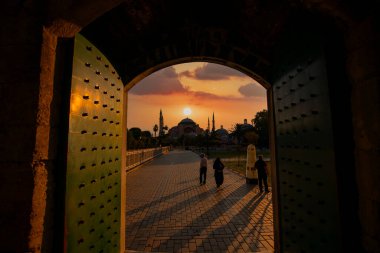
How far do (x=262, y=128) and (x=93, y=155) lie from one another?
66339 mm

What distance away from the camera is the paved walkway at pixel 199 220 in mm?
4473

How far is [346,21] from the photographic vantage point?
179 cm

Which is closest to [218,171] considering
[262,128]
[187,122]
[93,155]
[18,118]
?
[93,155]

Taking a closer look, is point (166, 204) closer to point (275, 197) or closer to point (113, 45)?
point (275, 197)

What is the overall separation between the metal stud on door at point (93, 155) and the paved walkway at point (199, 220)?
1944 millimetres

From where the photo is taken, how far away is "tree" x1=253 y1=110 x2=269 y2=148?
60.6m

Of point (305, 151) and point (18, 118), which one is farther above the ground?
point (18, 118)

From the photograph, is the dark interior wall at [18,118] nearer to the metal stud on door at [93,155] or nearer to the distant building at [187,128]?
the metal stud on door at [93,155]

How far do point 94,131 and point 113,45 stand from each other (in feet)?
4.85

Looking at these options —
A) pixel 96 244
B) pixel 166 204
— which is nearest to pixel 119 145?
pixel 96 244

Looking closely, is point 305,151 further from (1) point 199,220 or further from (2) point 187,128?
(2) point 187,128

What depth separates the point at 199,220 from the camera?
5965mm

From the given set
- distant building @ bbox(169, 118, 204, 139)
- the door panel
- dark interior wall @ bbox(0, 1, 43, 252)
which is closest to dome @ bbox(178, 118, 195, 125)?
distant building @ bbox(169, 118, 204, 139)

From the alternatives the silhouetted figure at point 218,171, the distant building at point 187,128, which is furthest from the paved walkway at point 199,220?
the distant building at point 187,128
